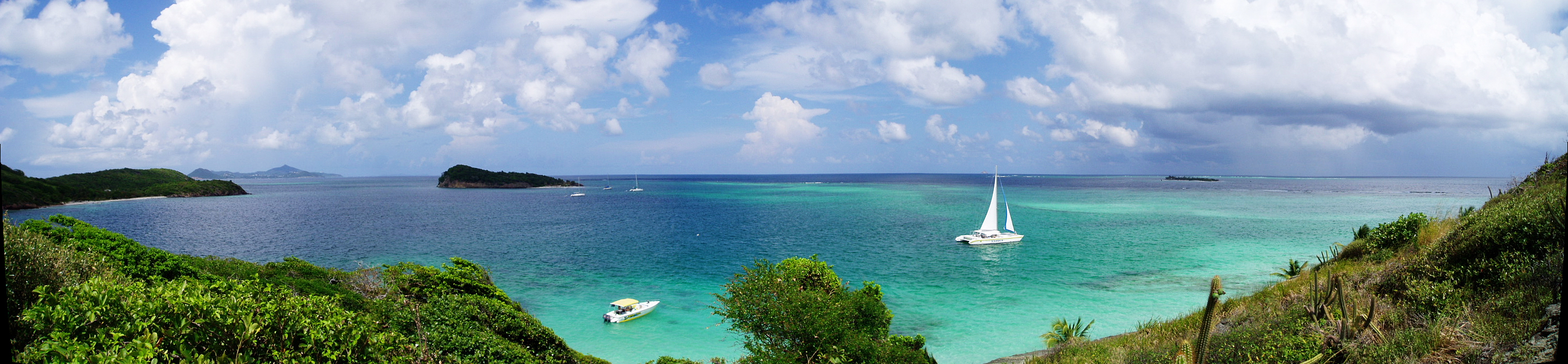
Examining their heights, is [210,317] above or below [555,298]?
A: above

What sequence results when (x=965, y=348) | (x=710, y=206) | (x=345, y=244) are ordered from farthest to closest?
(x=710, y=206) → (x=345, y=244) → (x=965, y=348)

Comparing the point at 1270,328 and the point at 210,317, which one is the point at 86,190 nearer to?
the point at 210,317

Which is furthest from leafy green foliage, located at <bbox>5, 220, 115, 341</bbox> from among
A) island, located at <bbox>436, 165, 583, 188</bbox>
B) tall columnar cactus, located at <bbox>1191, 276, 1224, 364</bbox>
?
island, located at <bbox>436, 165, 583, 188</bbox>

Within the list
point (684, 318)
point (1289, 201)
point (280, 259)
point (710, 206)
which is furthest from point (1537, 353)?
point (1289, 201)

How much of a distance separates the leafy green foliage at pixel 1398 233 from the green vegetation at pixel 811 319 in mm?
13646

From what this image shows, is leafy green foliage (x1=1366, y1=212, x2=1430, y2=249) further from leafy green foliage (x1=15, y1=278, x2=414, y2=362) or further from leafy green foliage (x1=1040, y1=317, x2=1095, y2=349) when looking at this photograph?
leafy green foliage (x1=15, y1=278, x2=414, y2=362)

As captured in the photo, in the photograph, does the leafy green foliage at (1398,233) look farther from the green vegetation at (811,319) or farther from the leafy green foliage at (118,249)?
the leafy green foliage at (118,249)

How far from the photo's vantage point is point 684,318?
95.9 ft

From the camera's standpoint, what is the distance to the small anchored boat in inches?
1118

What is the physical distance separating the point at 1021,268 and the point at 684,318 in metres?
21.9

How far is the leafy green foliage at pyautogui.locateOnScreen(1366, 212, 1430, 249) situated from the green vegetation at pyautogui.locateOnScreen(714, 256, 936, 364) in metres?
13.6

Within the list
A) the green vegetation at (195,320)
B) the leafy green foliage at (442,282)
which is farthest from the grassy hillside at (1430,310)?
the leafy green foliage at (442,282)

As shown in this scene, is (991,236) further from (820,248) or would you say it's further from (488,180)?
(488,180)

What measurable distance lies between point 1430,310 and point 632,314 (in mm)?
25471
